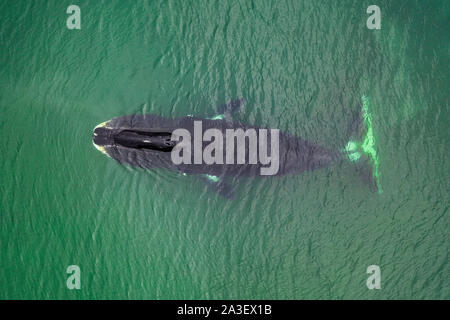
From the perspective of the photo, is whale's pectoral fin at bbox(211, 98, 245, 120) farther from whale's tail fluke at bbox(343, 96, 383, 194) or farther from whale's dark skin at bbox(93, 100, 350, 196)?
whale's tail fluke at bbox(343, 96, 383, 194)

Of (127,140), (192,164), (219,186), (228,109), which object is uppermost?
(228,109)

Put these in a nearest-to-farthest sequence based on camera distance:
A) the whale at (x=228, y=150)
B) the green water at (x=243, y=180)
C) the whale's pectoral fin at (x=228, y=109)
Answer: the green water at (x=243, y=180) < the whale at (x=228, y=150) < the whale's pectoral fin at (x=228, y=109)

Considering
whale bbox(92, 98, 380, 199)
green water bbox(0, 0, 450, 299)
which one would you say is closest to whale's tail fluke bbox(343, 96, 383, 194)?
whale bbox(92, 98, 380, 199)

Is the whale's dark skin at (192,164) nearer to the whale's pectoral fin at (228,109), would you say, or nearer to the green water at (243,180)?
the whale's pectoral fin at (228,109)

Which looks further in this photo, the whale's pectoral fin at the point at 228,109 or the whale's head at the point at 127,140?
the whale's pectoral fin at the point at 228,109

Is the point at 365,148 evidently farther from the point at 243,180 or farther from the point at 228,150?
the point at 228,150

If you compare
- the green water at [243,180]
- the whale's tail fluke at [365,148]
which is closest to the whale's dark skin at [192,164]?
the green water at [243,180]

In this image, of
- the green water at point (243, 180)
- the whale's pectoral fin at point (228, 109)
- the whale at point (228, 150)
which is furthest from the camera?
the whale's pectoral fin at point (228, 109)

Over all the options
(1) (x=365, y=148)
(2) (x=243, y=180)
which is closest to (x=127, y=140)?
(2) (x=243, y=180)

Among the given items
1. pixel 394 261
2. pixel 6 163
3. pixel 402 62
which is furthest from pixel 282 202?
pixel 6 163
